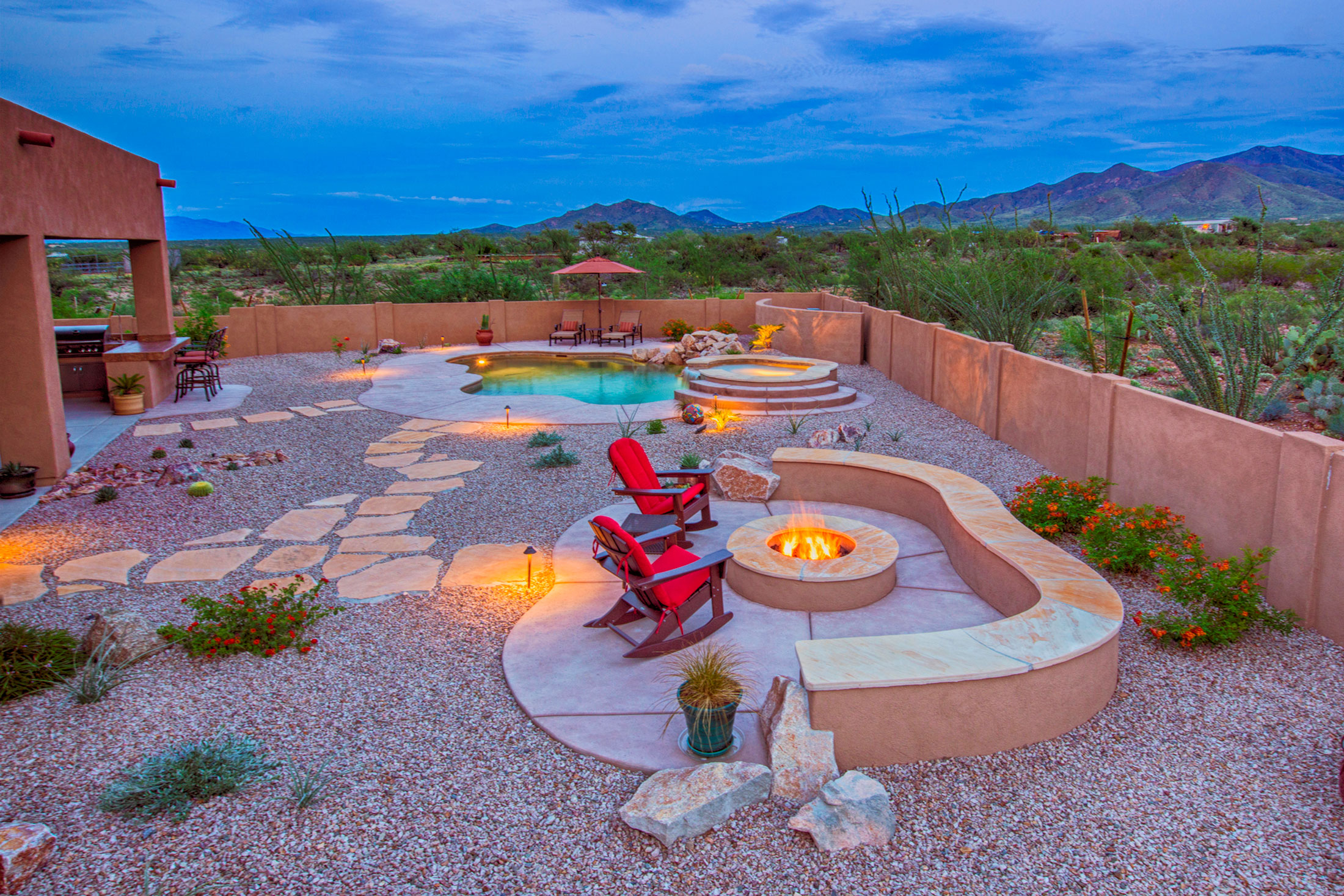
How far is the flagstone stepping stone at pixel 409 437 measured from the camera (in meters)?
9.73

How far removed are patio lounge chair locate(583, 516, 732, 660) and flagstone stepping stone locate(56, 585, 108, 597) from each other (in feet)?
11.0

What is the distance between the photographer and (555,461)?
336 inches

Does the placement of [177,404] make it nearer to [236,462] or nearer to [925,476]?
[236,462]

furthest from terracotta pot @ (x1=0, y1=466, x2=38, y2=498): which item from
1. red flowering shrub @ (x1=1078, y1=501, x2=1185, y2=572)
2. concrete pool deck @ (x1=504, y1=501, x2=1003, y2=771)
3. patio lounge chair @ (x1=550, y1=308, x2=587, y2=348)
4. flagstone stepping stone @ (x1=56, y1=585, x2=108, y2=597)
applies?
patio lounge chair @ (x1=550, y1=308, x2=587, y2=348)

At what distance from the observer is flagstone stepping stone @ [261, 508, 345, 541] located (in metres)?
6.52

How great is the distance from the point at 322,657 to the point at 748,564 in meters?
2.55

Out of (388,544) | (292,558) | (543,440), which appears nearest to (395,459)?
(543,440)

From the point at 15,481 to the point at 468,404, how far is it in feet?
18.1

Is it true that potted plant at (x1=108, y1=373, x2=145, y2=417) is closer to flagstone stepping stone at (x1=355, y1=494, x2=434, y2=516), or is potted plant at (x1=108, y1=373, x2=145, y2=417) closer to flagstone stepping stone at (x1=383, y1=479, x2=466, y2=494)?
flagstone stepping stone at (x1=383, y1=479, x2=466, y2=494)

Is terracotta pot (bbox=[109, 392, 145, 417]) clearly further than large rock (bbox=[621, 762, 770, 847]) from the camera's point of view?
Yes

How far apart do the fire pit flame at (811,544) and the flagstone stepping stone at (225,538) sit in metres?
4.24

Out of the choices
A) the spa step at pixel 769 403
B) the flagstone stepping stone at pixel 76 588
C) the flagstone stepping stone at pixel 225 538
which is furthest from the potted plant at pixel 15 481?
the spa step at pixel 769 403

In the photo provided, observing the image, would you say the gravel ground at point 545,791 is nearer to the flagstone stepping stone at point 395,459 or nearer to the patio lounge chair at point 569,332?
the flagstone stepping stone at point 395,459

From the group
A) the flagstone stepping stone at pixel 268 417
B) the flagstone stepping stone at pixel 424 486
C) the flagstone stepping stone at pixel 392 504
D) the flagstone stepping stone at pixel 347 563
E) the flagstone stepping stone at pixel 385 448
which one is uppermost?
the flagstone stepping stone at pixel 268 417
